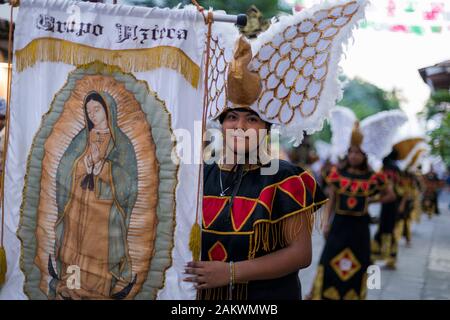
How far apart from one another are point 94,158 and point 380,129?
7.02 m

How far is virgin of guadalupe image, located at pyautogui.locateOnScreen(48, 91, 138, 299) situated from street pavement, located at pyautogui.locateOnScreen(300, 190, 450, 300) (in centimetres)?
285

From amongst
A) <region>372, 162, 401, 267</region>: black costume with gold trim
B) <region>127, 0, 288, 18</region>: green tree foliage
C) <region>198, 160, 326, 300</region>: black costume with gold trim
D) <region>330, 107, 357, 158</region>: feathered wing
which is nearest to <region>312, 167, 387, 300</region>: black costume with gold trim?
<region>330, 107, 357, 158</region>: feathered wing

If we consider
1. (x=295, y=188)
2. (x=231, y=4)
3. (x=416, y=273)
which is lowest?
(x=416, y=273)

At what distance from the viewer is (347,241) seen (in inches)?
288

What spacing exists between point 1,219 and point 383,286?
679 cm

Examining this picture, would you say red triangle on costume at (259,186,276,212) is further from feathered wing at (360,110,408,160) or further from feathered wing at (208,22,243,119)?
feathered wing at (360,110,408,160)

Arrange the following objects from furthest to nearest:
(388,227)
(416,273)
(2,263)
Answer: (388,227) → (416,273) → (2,263)

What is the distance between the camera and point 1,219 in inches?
107

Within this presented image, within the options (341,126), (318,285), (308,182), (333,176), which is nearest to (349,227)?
(333,176)

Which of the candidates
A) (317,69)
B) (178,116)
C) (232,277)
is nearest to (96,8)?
(178,116)

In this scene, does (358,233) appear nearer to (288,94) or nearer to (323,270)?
(323,270)

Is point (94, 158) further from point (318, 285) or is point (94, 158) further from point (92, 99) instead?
point (318, 285)

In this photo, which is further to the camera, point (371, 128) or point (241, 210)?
point (371, 128)
